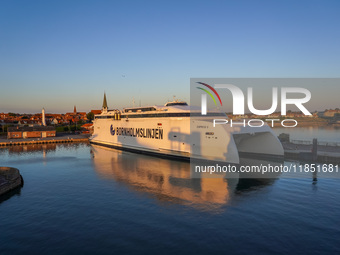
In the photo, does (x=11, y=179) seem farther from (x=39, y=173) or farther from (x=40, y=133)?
(x=40, y=133)

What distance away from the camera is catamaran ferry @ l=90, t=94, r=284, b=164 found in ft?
91.5

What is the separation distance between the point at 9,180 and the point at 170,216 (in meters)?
15.3

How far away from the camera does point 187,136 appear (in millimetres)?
31609

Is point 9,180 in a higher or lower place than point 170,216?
higher

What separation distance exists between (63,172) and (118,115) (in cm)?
2119

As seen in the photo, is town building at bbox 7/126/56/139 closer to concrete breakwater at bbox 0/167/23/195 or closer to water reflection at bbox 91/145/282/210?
water reflection at bbox 91/145/282/210

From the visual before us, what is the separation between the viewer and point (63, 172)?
27.3 m

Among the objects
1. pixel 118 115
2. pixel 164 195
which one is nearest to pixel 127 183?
pixel 164 195

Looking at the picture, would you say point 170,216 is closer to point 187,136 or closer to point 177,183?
point 177,183

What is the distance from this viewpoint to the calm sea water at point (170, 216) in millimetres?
11523

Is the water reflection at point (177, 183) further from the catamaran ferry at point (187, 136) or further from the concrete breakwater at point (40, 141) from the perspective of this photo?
the concrete breakwater at point (40, 141)

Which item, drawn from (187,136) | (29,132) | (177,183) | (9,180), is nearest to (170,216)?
(177,183)

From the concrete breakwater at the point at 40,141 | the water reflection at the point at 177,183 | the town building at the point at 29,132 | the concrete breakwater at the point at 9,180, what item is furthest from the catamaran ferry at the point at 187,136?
the town building at the point at 29,132

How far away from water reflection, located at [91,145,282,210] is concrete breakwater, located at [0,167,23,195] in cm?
747
